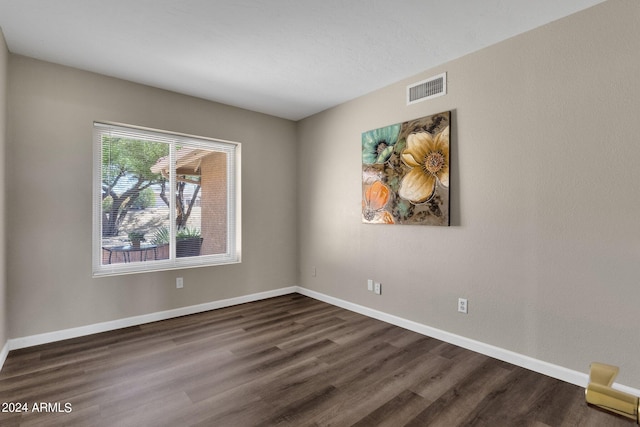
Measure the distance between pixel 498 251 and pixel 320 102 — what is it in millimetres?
2630

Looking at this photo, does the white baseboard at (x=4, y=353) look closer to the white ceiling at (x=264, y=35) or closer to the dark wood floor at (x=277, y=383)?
the dark wood floor at (x=277, y=383)

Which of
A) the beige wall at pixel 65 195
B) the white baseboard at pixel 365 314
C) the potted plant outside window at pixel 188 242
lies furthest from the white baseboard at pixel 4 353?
the potted plant outside window at pixel 188 242

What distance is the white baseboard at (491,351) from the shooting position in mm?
2191

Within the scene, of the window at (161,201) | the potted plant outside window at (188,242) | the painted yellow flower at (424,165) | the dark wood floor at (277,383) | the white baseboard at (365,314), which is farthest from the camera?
the potted plant outside window at (188,242)

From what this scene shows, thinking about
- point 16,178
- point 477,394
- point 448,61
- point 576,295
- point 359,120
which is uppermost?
point 448,61

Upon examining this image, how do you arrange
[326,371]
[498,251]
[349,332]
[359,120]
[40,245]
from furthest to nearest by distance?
[359,120]
[349,332]
[40,245]
[498,251]
[326,371]

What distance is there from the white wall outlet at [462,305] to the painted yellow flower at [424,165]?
96 cm

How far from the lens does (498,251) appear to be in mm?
2574

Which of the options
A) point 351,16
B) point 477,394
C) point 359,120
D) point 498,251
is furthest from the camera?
point 359,120

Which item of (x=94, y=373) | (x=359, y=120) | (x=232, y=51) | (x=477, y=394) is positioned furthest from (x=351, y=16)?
(x=94, y=373)

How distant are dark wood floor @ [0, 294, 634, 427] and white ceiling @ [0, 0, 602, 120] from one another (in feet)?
8.46

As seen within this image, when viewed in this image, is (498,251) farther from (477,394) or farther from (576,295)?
(477,394)

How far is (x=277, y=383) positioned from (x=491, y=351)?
1.78m

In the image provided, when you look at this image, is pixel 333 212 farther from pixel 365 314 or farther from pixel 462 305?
pixel 462 305
